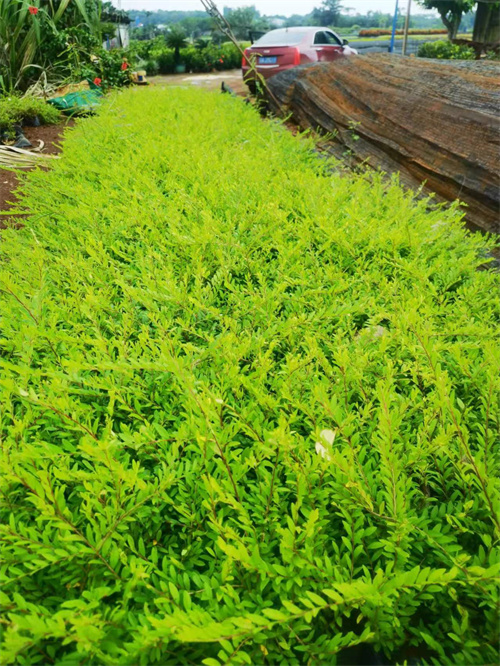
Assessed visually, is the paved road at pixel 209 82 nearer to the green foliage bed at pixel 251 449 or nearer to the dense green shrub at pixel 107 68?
the dense green shrub at pixel 107 68

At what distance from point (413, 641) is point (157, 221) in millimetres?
2029

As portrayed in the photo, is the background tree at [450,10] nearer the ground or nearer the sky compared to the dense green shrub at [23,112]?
nearer the sky

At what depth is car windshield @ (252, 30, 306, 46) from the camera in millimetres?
10234

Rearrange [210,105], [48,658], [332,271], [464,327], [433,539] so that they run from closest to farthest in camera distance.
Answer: [48,658]
[433,539]
[464,327]
[332,271]
[210,105]

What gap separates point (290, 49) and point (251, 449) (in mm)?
11121

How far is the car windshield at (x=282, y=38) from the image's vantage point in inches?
403

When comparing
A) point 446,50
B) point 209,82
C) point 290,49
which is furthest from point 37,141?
point 446,50

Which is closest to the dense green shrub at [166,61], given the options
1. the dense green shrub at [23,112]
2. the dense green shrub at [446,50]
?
the dense green shrub at [446,50]

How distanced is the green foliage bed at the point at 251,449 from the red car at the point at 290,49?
8.70 m

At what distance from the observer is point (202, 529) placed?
1.04 m

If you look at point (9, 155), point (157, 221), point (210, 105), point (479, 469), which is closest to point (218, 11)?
point (210, 105)

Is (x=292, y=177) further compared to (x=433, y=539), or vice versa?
(x=292, y=177)

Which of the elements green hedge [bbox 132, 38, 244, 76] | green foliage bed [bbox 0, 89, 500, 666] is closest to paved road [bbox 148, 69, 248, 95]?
green hedge [bbox 132, 38, 244, 76]

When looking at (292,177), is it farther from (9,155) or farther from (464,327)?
(9,155)
